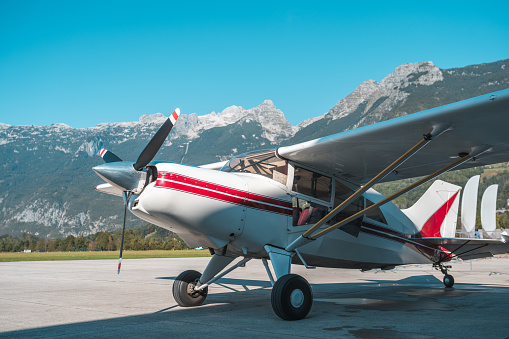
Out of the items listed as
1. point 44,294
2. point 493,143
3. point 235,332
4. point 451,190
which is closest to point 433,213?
point 451,190

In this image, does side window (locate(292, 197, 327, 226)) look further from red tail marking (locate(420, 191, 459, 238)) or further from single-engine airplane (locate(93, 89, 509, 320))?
red tail marking (locate(420, 191, 459, 238))

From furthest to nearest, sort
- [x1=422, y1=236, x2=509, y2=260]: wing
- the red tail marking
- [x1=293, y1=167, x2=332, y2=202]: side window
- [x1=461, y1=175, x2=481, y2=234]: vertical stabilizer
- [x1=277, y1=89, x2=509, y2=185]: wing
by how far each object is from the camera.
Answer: [x1=461, y1=175, x2=481, y2=234]: vertical stabilizer
the red tail marking
[x1=422, y1=236, x2=509, y2=260]: wing
[x1=293, y1=167, x2=332, y2=202]: side window
[x1=277, y1=89, x2=509, y2=185]: wing

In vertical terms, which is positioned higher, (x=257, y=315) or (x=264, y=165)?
(x=264, y=165)


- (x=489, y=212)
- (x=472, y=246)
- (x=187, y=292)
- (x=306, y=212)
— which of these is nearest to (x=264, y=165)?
(x=306, y=212)

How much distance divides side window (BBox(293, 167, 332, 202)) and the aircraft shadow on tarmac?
198cm

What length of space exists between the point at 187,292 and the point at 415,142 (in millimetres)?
4691

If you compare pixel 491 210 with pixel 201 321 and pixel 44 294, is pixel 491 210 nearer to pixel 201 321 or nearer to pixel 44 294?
pixel 201 321

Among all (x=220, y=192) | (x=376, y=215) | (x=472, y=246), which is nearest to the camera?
(x=220, y=192)

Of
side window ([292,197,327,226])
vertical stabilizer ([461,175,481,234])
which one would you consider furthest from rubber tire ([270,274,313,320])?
vertical stabilizer ([461,175,481,234])

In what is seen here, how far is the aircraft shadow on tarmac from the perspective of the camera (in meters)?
5.59

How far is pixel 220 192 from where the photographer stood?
6605 mm

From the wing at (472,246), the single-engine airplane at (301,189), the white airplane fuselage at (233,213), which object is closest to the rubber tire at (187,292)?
the single-engine airplane at (301,189)

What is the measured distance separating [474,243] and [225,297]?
5.85 meters

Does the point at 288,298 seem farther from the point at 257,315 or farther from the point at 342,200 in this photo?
the point at 342,200
